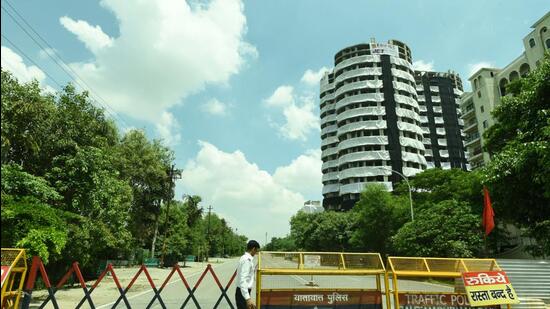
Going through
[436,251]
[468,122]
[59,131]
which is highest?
[468,122]

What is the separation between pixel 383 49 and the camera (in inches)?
3349

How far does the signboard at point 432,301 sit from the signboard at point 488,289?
0.34 m

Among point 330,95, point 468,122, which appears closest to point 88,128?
point 468,122

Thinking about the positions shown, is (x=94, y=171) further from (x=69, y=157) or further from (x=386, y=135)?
(x=386, y=135)

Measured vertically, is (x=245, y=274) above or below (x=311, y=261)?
below

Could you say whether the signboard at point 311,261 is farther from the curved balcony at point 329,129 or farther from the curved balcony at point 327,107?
the curved balcony at point 327,107

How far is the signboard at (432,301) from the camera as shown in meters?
8.96

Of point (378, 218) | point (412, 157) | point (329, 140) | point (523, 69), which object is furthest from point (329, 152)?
point (378, 218)

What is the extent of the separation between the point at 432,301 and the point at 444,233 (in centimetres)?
1969

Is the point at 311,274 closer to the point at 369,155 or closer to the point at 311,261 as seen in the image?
the point at 311,261

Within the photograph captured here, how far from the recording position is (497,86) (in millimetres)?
57750

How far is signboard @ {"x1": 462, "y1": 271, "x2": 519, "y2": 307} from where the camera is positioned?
28.8ft

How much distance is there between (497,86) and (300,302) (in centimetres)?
6033

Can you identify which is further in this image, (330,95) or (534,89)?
(330,95)
